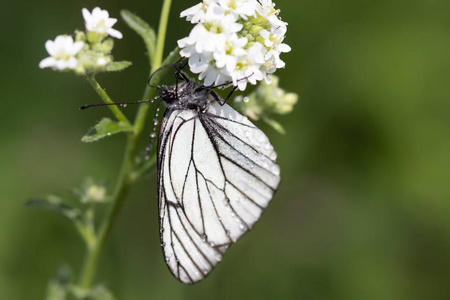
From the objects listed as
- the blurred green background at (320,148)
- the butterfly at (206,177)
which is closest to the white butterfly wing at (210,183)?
the butterfly at (206,177)

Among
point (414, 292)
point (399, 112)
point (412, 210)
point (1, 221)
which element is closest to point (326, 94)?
point (399, 112)

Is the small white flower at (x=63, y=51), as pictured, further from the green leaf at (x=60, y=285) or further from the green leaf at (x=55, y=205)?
the green leaf at (x=60, y=285)

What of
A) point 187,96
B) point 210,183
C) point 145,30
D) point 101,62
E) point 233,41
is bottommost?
point 210,183

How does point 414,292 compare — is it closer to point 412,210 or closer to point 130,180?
point 412,210

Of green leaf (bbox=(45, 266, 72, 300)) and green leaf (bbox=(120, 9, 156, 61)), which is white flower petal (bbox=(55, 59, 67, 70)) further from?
green leaf (bbox=(45, 266, 72, 300))

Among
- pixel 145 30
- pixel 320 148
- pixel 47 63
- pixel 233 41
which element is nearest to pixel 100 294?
pixel 47 63

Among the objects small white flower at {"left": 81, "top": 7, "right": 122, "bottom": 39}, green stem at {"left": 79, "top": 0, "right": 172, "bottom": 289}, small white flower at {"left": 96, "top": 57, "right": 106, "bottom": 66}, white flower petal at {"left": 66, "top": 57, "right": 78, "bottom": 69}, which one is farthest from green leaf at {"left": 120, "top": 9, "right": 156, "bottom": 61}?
white flower petal at {"left": 66, "top": 57, "right": 78, "bottom": 69}

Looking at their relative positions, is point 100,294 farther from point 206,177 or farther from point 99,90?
point 99,90
